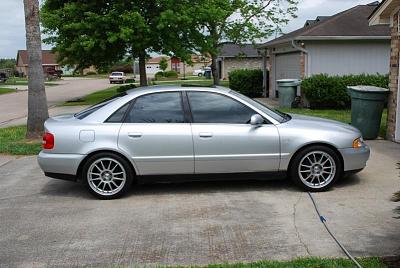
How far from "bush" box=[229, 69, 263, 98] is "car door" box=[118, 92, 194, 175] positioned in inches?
797

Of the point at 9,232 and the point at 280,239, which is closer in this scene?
the point at 280,239

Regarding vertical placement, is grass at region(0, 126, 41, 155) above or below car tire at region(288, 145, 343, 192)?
below

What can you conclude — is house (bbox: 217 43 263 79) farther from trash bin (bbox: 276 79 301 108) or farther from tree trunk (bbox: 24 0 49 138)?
tree trunk (bbox: 24 0 49 138)

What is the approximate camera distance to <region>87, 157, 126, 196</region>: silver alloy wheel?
652 centimetres

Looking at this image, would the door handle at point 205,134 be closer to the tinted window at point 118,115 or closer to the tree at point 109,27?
the tinted window at point 118,115

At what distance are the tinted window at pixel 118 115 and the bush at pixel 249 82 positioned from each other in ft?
66.2

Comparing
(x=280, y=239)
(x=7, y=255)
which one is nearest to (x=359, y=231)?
(x=280, y=239)

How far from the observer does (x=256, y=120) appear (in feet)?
21.5

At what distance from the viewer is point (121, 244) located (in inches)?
195

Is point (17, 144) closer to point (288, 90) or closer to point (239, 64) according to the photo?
point (288, 90)

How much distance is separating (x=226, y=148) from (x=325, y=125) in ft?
4.72

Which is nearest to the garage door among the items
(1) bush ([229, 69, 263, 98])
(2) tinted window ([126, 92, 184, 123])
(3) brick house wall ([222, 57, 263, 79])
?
(1) bush ([229, 69, 263, 98])

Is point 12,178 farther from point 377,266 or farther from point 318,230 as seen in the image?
point 377,266

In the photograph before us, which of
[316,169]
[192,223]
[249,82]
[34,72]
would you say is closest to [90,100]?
[249,82]
